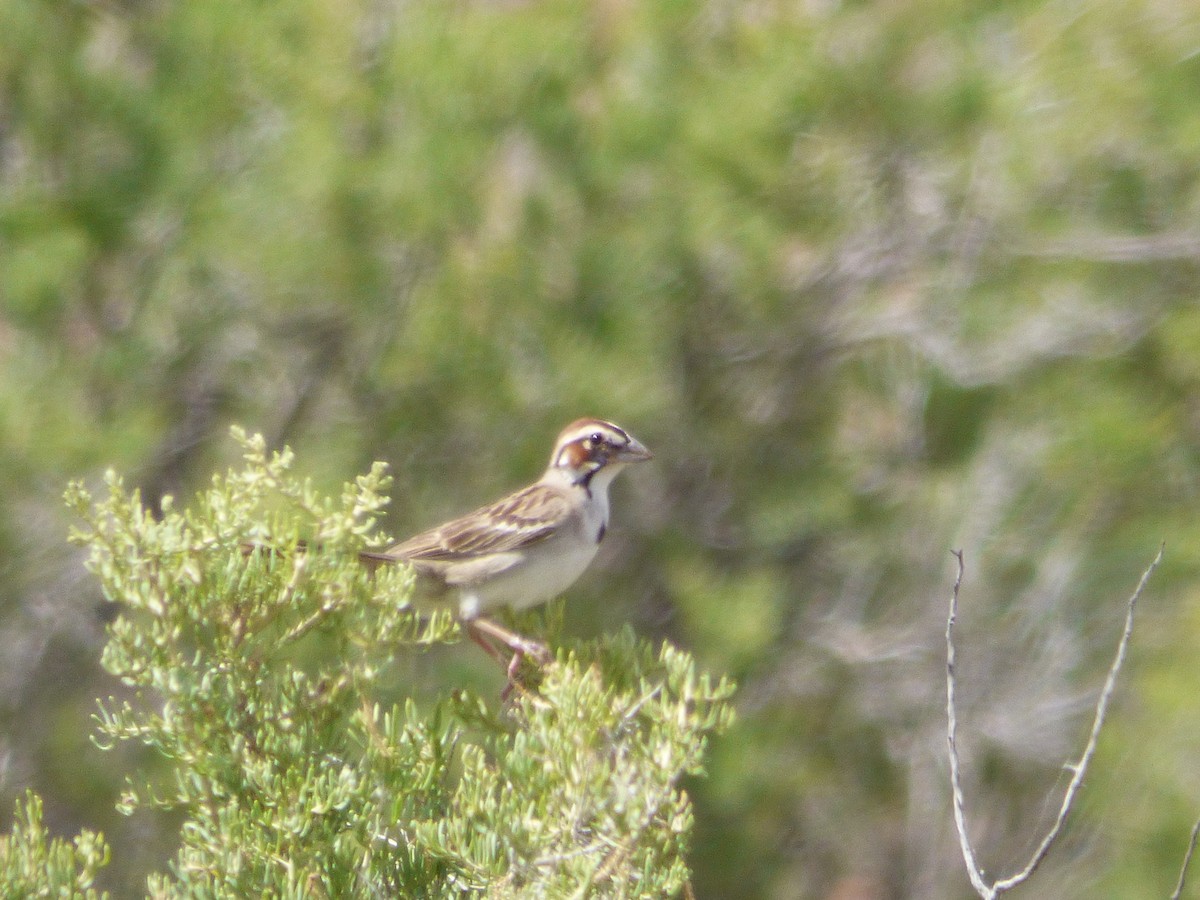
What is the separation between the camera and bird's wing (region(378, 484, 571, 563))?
3.69m

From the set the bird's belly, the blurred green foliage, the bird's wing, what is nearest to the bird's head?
the bird's wing

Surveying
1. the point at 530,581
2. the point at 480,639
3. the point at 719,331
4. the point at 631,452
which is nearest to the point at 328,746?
the point at 480,639

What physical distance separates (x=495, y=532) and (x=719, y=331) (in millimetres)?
1776

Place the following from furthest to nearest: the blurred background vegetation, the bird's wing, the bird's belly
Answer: the blurred background vegetation
the bird's wing
the bird's belly

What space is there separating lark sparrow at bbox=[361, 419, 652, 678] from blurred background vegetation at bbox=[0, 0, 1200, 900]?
0.72 metres

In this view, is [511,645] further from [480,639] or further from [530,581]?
[530,581]

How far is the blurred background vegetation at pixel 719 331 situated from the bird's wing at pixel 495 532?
779 millimetres

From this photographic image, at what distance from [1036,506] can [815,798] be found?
148cm

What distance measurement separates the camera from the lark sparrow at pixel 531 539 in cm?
362

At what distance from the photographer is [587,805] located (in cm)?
159

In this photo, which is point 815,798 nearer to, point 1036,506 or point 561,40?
point 1036,506

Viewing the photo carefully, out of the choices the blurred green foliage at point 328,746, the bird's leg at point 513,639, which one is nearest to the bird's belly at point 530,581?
the bird's leg at point 513,639

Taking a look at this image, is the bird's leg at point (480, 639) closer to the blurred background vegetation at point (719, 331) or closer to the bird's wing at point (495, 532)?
the bird's wing at point (495, 532)

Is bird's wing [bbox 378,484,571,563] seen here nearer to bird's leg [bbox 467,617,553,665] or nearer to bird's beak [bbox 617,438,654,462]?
bird's beak [bbox 617,438,654,462]
